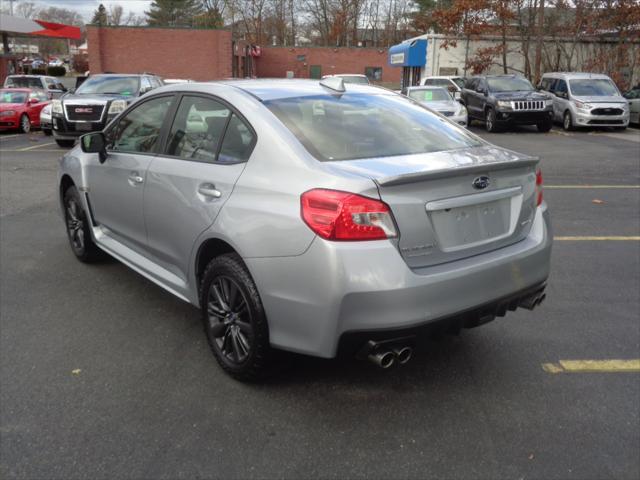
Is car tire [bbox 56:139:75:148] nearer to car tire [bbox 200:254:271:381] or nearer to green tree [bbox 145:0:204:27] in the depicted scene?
car tire [bbox 200:254:271:381]

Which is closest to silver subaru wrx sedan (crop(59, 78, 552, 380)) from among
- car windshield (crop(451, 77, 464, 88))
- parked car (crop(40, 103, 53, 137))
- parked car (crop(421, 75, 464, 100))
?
parked car (crop(40, 103, 53, 137))

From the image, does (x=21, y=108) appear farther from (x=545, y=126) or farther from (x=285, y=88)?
(x=285, y=88)

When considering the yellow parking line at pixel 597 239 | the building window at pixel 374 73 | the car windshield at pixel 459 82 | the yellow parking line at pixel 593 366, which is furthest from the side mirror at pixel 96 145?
the building window at pixel 374 73

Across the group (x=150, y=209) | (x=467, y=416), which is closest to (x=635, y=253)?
(x=467, y=416)

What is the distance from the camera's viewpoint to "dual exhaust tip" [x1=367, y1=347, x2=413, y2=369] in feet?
9.50

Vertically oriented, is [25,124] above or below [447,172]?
below

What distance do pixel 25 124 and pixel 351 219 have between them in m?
19.9

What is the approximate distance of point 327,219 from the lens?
2838 millimetres

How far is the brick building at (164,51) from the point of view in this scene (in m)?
42.6

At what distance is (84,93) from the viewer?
15.6 meters

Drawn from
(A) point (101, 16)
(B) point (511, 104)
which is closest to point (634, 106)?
(B) point (511, 104)

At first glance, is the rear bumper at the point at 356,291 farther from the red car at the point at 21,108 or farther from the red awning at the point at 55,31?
the red awning at the point at 55,31

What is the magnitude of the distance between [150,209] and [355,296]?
193 centimetres

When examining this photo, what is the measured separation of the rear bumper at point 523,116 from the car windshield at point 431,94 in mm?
1997
